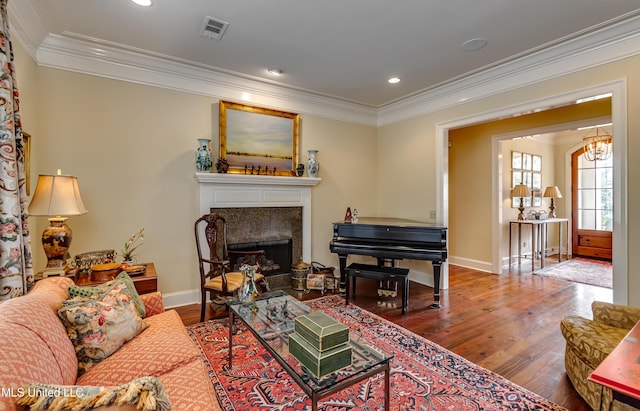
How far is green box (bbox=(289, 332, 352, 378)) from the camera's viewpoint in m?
1.45

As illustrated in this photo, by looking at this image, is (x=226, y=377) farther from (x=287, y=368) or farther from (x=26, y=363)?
(x=26, y=363)

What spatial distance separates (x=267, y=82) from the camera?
13.3 feet

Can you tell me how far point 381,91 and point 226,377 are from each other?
4120 millimetres

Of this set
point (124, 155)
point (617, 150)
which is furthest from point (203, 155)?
point (617, 150)

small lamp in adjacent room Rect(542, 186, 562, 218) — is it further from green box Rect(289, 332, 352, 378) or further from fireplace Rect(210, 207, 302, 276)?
green box Rect(289, 332, 352, 378)

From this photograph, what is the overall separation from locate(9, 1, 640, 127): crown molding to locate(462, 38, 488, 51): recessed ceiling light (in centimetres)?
65

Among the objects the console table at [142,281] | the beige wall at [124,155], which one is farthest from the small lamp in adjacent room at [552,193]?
the console table at [142,281]

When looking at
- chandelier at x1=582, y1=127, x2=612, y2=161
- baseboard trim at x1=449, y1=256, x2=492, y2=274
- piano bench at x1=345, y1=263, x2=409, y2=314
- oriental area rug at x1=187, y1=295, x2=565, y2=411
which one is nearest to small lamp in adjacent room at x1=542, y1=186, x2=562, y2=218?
chandelier at x1=582, y1=127, x2=612, y2=161

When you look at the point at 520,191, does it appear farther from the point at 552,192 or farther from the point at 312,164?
the point at 312,164

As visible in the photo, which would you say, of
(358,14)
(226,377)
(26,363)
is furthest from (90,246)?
(358,14)

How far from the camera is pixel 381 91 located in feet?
14.6

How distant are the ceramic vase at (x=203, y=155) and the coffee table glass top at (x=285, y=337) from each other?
190 cm

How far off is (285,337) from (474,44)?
3.35 meters

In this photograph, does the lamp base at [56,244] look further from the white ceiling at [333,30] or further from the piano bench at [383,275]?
the piano bench at [383,275]
